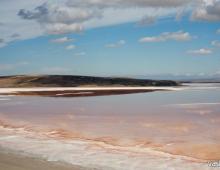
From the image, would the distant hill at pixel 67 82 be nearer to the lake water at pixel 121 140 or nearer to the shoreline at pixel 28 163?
the lake water at pixel 121 140

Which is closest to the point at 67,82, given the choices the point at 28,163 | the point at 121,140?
the point at 121,140

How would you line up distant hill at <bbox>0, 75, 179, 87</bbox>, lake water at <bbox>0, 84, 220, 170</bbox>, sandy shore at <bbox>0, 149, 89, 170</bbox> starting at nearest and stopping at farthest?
sandy shore at <bbox>0, 149, 89, 170</bbox> < lake water at <bbox>0, 84, 220, 170</bbox> < distant hill at <bbox>0, 75, 179, 87</bbox>

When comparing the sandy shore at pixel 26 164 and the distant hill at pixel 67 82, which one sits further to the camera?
the distant hill at pixel 67 82

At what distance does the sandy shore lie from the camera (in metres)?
10.2

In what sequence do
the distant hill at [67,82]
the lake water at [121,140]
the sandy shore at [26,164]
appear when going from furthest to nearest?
the distant hill at [67,82]
the lake water at [121,140]
the sandy shore at [26,164]

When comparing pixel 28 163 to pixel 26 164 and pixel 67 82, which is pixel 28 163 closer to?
pixel 26 164

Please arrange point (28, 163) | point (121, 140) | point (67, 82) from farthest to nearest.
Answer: point (67, 82) < point (121, 140) < point (28, 163)

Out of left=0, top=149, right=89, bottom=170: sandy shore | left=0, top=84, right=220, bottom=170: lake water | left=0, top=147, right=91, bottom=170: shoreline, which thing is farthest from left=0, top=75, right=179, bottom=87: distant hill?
left=0, top=149, right=89, bottom=170: sandy shore

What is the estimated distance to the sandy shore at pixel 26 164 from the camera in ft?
33.6

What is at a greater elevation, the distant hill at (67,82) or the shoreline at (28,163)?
the distant hill at (67,82)

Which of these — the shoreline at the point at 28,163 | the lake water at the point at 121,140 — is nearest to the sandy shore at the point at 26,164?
the shoreline at the point at 28,163

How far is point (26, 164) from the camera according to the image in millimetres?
10711

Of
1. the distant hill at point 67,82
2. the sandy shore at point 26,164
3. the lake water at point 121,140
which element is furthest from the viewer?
the distant hill at point 67,82

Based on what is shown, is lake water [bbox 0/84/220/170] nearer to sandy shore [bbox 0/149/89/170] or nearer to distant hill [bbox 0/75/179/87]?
sandy shore [bbox 0/149/89/170]
